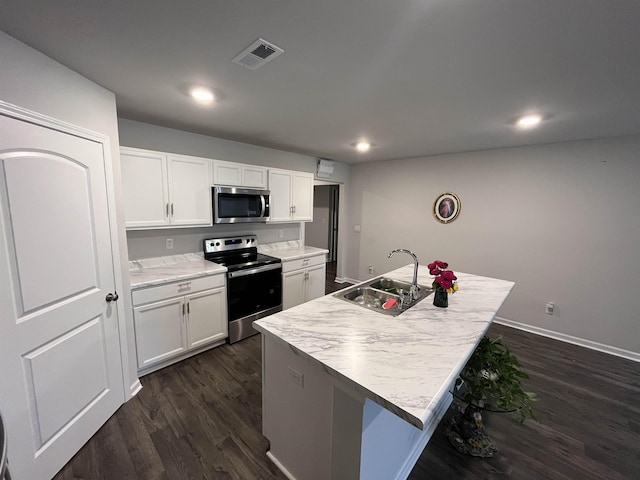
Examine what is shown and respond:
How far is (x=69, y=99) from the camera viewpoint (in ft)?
5.16

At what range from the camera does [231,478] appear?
1.50m

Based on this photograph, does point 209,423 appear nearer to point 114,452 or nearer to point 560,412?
point 114,452

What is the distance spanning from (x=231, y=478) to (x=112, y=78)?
2.58 meters

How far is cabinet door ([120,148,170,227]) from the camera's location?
90.0 inches

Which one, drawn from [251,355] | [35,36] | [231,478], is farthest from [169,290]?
[35,36]

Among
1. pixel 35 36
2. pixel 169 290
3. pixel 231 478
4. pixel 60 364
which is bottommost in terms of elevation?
pixel 231 478

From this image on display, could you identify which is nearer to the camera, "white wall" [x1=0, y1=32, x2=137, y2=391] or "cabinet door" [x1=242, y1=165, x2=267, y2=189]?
"white wall" [x1=0, y1=32, x2=137, y2=391]

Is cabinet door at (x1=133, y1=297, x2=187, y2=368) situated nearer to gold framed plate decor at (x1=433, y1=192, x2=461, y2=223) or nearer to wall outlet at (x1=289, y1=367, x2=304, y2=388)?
wall outlet at (x1=289, y1=367, x2=304, y2=388)

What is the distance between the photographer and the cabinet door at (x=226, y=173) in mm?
2873

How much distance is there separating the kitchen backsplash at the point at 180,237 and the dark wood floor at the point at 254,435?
1188mm

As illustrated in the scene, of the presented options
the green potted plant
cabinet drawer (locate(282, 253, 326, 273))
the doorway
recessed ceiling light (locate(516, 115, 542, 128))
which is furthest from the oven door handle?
the doorway

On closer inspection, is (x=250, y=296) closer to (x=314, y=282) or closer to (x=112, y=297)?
(x=314, y=282)

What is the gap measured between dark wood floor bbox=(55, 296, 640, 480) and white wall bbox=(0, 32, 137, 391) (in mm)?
412

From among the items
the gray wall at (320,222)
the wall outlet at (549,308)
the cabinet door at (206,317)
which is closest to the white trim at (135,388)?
the cabinet door at (206,317)
